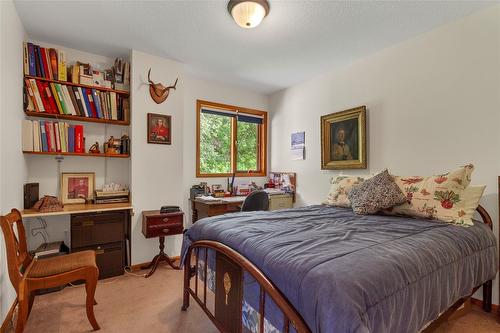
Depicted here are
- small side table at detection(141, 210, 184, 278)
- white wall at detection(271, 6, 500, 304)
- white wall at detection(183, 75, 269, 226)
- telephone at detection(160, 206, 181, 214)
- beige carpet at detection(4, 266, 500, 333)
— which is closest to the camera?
beige carpet at detection(4, 266, 500, 333)

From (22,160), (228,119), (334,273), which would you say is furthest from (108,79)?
(334,273)

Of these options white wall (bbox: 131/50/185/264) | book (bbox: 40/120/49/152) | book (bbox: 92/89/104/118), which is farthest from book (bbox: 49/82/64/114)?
white wall (bbox: 131/50/185/264)

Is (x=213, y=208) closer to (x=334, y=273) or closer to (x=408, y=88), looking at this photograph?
(x=334, y=273)

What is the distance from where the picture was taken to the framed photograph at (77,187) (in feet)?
9.14

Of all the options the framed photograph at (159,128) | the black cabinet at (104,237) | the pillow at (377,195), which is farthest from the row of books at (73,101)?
the pillow at (377,195)

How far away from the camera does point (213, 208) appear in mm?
3166

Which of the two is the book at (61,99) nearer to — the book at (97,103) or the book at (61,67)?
the book at (61,67)

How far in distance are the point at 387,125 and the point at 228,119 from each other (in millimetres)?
2286

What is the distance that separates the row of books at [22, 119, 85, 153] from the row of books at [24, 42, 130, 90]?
48cm

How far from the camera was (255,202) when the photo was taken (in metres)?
2.99

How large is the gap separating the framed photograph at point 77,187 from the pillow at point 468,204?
349 cm

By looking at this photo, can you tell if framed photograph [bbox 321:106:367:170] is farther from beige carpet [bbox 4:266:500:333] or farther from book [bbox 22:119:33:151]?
book [bbox 22:119:33:151]

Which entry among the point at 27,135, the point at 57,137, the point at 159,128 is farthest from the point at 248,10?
the point at 27,135

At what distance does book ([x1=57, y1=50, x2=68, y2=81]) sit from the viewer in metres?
2.65
